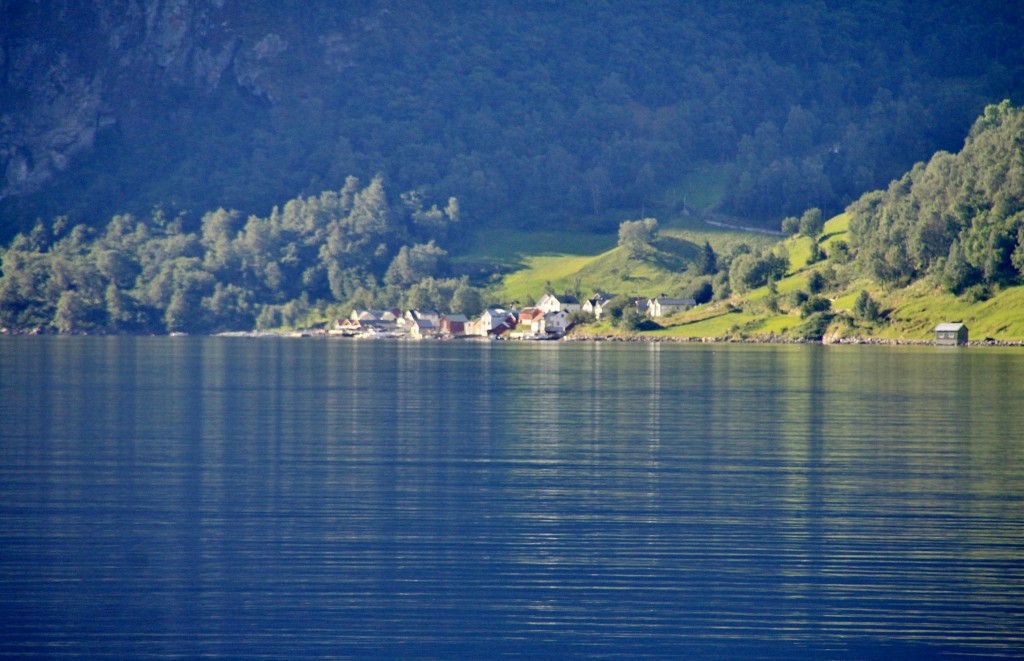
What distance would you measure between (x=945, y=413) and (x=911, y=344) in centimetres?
10306

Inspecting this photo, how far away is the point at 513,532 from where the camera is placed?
26.5 meters

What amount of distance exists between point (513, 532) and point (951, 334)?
423 feet

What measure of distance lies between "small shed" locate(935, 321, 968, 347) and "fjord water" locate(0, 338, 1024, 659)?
92.9 metres

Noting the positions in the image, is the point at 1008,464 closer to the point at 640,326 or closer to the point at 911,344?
the point at 911,344

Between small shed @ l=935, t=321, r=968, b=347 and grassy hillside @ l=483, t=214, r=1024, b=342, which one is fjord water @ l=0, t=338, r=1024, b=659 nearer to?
small shed @ l=935, t=321, r=968, b=347

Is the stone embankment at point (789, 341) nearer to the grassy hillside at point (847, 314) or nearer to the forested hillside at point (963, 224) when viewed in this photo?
the grassy hillside at point (847, 314)

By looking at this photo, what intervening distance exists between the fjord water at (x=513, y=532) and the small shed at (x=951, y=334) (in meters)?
92.9

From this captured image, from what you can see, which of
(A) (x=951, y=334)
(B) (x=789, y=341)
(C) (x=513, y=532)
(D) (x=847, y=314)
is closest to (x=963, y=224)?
(D) (x=847, y=314)

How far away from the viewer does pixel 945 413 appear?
5281cm

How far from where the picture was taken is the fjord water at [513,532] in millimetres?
19359

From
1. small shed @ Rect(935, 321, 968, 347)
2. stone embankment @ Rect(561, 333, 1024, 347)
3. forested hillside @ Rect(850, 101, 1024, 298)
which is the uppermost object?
forested hillside @ Rect(850, 101, 1024, 298)

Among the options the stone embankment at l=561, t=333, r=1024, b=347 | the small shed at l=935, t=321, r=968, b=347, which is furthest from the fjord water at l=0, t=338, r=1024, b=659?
the small shed at l=935, t=321, r=968, b=347

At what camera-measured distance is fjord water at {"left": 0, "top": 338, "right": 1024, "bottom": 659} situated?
1936cm

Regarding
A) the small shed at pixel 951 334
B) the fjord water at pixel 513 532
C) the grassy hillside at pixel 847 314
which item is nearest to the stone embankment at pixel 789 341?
the grassy hillside at pixel 847 314
